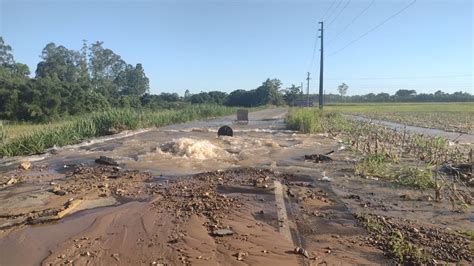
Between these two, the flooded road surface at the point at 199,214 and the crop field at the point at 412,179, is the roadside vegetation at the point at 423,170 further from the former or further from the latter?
the flooded road surface at the point at 199,214

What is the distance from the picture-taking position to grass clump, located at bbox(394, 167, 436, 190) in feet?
26.6

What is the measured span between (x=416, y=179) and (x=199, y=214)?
4.68 m

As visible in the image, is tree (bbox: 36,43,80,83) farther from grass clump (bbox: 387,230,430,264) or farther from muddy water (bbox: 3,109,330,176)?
grass clump (bbox: 387,230,430,264)

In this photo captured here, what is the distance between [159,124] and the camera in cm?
2941

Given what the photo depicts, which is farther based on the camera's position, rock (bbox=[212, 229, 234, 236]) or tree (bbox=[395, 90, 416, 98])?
tree (bbox=[395, 90, 416, 98])

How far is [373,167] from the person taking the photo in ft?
31.7

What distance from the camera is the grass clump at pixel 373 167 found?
9.34m

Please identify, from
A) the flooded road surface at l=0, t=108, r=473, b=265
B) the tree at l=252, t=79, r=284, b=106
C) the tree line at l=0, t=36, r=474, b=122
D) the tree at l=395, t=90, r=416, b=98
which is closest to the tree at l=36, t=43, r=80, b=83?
the tree line at l=0, t=36, r=474, b=122

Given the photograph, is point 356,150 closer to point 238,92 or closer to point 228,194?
point 228,194

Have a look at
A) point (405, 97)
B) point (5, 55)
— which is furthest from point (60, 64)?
point (405, 97)

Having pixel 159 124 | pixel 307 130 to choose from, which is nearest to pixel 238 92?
pixel 159 124

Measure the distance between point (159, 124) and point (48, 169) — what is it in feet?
61.6

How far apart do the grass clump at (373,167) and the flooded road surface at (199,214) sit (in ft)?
1.13

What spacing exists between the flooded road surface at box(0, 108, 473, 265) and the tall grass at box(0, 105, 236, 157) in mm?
3290
